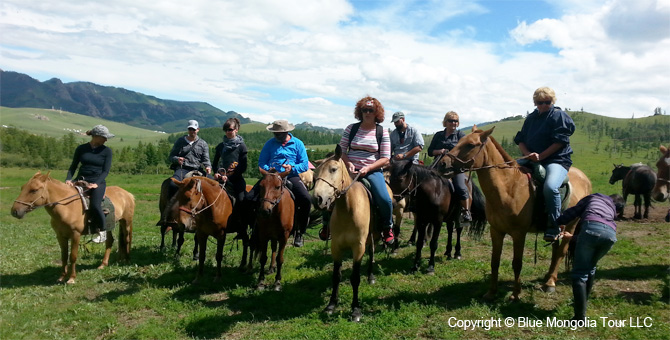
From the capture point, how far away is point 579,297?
5355mm

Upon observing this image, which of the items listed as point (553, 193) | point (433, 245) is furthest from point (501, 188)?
point (433, 245)

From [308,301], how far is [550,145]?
209 inches

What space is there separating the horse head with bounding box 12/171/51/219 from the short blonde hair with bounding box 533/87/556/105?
9651 mm

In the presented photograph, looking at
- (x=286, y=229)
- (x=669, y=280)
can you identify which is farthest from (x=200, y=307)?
(x=669, y=280)

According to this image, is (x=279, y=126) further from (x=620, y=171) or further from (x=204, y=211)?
(x=620, y=171)

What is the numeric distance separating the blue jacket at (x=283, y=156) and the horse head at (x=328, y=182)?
251 centimetres

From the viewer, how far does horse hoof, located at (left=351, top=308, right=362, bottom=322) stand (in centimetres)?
604

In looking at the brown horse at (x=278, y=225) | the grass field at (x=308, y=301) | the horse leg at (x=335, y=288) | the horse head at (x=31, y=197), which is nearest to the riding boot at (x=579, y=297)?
the grass field at (x=308, y=301)

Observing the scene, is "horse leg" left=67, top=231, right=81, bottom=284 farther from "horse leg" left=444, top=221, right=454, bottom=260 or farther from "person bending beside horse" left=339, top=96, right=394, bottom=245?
"horse leg" left=444, top=221, right=454, bottom=260

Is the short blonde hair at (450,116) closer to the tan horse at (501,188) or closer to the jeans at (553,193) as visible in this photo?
the tan horse at (501,188)

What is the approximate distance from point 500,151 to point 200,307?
616 centimetres

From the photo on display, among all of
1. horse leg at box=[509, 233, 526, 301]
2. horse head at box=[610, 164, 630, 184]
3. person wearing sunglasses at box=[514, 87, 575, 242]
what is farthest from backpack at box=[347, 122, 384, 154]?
horse head at box=[610, 164, 630, 184]

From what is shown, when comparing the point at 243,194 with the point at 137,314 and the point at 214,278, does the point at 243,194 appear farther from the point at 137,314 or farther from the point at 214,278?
the point at 137,314

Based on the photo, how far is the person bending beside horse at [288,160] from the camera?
7969 mm
